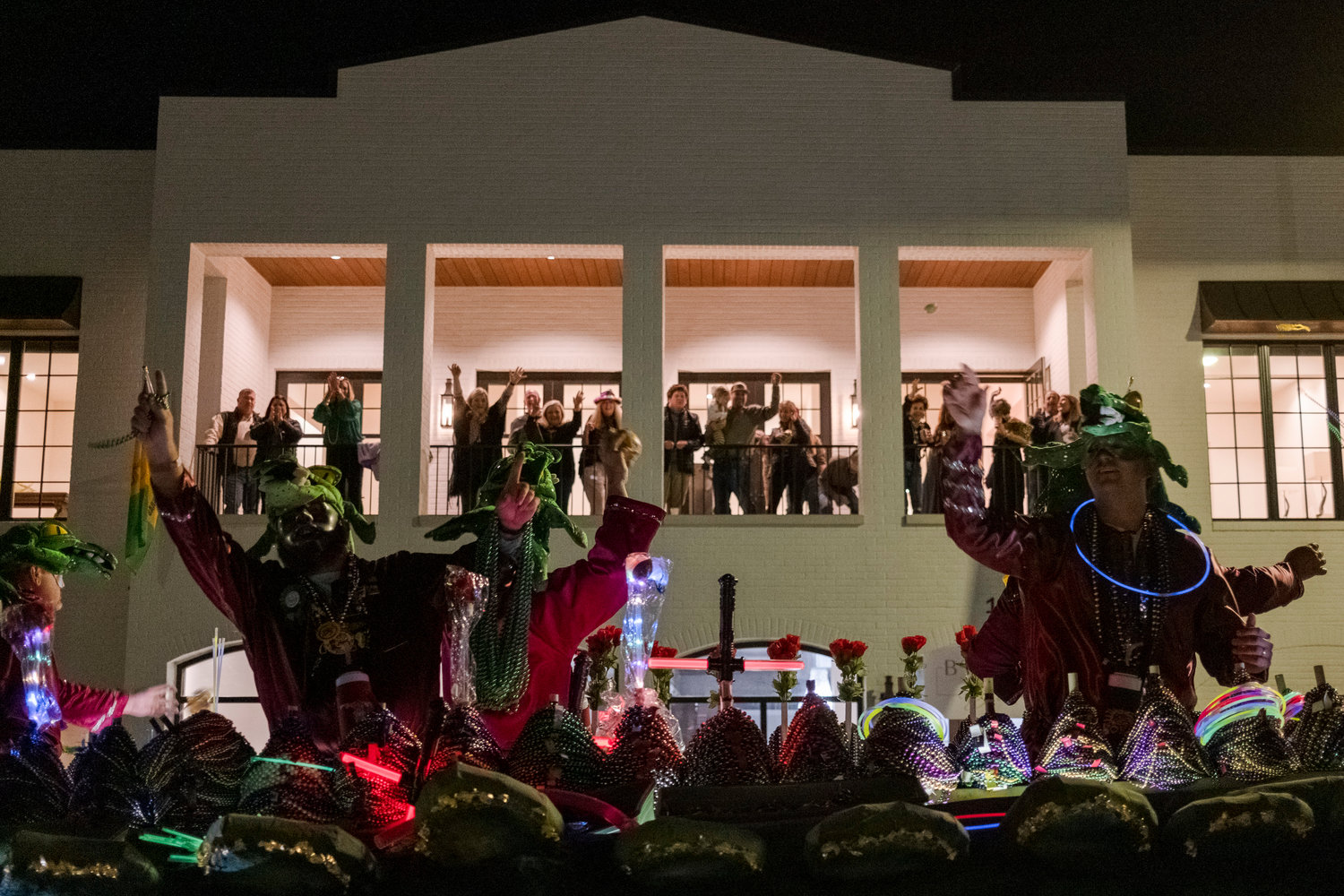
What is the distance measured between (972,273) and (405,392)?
7.10 metres

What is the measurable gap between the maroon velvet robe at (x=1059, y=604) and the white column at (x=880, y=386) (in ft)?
33.9

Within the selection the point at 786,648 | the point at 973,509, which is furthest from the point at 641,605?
the point at 786,648

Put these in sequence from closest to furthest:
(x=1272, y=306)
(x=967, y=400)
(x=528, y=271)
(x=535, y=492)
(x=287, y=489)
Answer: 1. (x=967, y=400)
2. (x=287, y=489)
3. (x=535, y=492)
4. (x=1272, y=306)
5. (x=528, y=271)

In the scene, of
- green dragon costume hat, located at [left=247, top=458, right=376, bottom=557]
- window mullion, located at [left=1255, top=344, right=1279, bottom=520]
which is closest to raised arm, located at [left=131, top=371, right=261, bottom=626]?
green dragon costume hat, located at [left=247, top=458, right=376, bottom=557]

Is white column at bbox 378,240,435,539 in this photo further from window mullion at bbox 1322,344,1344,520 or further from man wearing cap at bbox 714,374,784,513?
window mullion at bbox 1322,344,1344,520

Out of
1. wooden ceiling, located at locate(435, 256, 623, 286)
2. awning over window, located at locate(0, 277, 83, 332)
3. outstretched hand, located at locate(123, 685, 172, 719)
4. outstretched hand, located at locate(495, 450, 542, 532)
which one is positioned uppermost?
wooden ceiling, located at locate(435, 256, 623, 286)

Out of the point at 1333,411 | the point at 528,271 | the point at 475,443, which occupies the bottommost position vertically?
the point at 475,443

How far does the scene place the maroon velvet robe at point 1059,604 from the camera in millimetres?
3105

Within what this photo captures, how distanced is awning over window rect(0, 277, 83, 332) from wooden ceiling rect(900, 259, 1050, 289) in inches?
356

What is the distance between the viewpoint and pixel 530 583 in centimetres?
354

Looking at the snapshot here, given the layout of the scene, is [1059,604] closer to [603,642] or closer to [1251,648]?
[1251,648]

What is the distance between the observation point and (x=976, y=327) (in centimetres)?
1725

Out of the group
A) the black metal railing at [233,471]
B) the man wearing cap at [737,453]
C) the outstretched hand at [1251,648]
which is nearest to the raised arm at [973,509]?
the outstretched hand at [1251,648]

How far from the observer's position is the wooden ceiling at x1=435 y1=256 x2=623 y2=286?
52.9 ft
